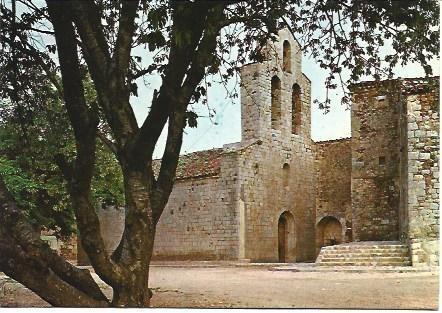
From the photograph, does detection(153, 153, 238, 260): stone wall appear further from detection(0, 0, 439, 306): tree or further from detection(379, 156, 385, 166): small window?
detection(379, 156, 385, 166): small window

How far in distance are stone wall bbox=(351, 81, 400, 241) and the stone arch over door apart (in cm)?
106

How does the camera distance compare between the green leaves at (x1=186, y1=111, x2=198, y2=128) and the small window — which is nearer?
the green leaves at (x1=186, y1=111, x2=198, y2=128)

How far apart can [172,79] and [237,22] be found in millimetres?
918

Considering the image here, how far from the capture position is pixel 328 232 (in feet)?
20.1

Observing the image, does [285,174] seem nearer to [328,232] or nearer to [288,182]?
[288,182]

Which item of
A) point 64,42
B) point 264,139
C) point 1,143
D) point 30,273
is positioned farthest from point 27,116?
point 264,139

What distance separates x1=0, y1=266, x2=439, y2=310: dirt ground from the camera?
4820mm

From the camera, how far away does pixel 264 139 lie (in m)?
6.49

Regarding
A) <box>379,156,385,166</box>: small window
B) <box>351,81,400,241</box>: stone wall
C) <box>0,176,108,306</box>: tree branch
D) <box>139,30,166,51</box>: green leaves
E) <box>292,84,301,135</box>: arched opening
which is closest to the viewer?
<box>0,176,108,306</box>: tree branch

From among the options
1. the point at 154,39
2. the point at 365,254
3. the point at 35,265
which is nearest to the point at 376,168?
the point at 365,254

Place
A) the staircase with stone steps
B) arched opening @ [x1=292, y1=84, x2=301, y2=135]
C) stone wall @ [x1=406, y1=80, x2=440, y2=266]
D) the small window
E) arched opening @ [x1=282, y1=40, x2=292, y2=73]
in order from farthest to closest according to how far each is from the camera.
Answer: the small window, stone wall @ [x1=406, y1=80, x2=440, y2=266], the staircase with stone steps, arched opening @ [x1=292, y1=84, x2=301, y2=135], arched opening @ [x1=282, y1=40, x2=292, y2=73]

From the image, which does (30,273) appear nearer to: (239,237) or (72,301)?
(72,301)

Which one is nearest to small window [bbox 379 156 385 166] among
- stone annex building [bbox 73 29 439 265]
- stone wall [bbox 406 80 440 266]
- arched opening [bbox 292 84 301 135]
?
stone annex building [bbox 73 29 439 265]

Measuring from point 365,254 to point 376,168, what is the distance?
10.4ft
